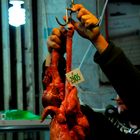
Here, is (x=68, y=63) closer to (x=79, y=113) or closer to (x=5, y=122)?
(x=79, y=113)

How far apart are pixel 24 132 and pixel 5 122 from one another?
0.27m

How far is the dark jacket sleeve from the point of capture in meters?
1.60

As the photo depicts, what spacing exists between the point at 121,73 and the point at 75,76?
0.69 ft

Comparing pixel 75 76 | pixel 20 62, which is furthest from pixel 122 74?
pixel 20 62

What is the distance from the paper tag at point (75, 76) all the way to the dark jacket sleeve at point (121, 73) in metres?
0.12

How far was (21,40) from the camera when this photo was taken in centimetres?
382

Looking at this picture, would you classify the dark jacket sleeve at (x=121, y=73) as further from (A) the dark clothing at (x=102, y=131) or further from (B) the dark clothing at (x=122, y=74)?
(A) the dark clothing at (x=102, y=131)

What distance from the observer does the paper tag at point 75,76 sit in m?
1.71

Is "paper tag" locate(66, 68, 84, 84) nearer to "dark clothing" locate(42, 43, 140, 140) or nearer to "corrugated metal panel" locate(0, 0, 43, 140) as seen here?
"dark clothing" locate(42, 43, 140, 140)

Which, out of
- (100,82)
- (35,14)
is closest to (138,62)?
(100,82)

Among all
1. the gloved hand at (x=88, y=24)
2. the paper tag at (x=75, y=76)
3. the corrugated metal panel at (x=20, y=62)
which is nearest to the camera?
the gloved hand at (x=88, y=24)

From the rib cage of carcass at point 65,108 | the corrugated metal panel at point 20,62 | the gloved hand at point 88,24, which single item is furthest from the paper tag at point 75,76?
the corrugated metal panel at point 20,62

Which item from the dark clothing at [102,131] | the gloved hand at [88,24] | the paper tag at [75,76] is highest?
the gloved hand at [88,24]

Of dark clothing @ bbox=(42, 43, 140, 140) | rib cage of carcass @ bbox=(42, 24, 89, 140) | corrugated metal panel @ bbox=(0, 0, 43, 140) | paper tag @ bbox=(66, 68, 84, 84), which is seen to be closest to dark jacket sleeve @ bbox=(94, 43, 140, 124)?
dark clothing @ bbox=(42, 43, 140, 140)
